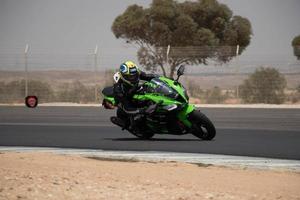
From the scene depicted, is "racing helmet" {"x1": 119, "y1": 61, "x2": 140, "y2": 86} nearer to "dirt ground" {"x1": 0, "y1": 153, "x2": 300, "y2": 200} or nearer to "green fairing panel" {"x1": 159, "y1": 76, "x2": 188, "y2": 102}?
"green fairing panel" {"x1": 159, "y1": 76, "x2": 188, "y2": 102}

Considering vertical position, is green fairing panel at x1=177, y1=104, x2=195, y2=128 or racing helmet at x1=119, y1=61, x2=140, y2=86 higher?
racing helmet at x1=119, y1=61, x2=140, y2=86

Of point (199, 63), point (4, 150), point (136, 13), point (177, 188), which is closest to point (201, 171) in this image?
point (177, 188)

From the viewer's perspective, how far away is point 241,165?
1241cm

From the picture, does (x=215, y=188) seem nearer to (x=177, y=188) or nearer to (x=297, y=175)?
(x=177, y=188)

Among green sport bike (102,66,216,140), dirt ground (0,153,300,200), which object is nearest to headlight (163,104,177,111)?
green sport bike (102,66,216,140)

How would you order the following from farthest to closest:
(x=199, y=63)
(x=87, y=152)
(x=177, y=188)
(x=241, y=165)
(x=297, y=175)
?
(x=199, y=63)
(x=87, y=152)
(x=241, y=165)
(x=297, y=175)
(x=177, y=188)

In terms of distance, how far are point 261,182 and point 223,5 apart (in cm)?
4663

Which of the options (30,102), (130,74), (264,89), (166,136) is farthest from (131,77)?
(264,89)

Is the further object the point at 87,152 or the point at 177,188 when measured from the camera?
the point at 87,152

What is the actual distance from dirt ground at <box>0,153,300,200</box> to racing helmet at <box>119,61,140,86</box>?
3860mm

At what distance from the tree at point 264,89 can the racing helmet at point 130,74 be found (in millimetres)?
17615

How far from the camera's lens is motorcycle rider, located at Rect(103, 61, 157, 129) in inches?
644

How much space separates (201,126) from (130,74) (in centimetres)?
171

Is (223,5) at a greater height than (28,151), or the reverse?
(223,5)
